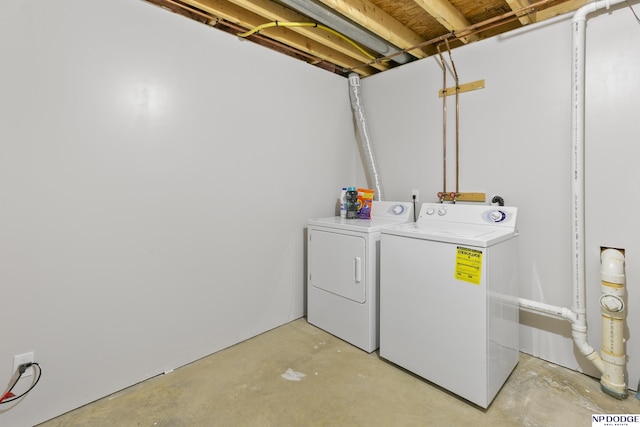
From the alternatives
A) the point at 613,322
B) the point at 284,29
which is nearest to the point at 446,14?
the point at 284,29

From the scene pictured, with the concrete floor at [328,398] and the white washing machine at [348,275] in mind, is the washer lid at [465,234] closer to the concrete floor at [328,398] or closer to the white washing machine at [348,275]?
the white washing machine at [348,275]

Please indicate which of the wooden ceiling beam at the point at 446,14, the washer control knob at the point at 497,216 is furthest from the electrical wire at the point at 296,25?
the washer control knob at the point at 497,216

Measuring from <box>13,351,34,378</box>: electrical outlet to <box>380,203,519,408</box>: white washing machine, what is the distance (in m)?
1.97

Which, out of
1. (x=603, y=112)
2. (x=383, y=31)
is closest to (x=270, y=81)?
(x=383, y=31)

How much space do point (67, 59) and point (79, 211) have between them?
801 mm

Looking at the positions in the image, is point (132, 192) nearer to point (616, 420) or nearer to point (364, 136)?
point (364, 136)

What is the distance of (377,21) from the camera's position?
88.0 inches

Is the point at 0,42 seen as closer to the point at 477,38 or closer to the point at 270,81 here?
the point at 270,81

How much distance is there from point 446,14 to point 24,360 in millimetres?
3272

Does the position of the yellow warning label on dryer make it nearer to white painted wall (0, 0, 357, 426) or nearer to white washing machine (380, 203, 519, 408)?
white washing machine (380, 203, 519, 408)

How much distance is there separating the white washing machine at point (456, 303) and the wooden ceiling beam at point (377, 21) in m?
1.49

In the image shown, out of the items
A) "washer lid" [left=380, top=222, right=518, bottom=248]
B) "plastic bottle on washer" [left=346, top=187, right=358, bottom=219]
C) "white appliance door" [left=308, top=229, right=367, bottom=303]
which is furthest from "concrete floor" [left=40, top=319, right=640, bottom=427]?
"plastic bottle on washer" [left=346, top=187, right=358, bottom=219]

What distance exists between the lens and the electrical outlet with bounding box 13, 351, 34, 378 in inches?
58.3

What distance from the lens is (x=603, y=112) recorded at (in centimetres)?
181
